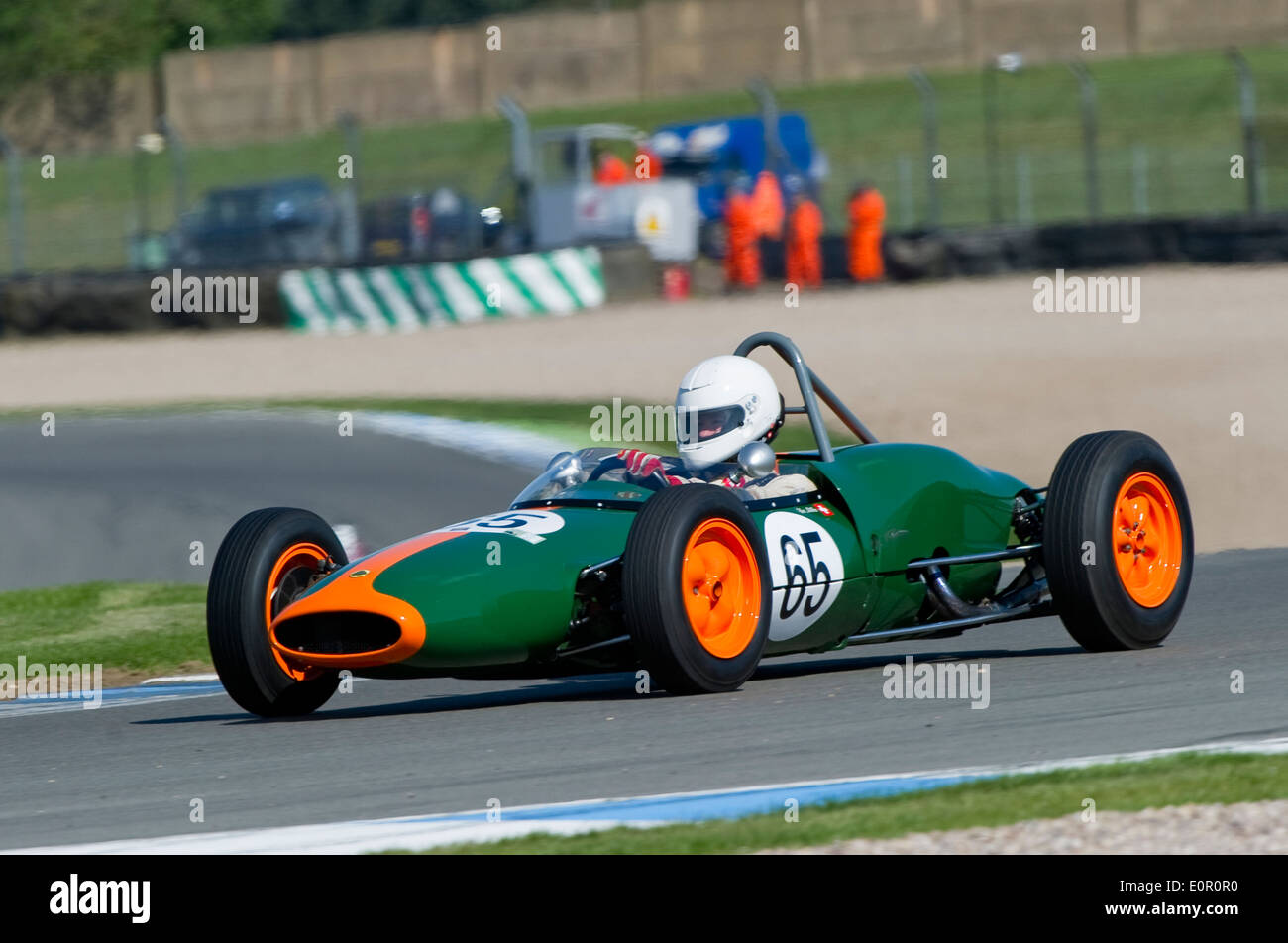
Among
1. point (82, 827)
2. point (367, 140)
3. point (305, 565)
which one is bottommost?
point (82, 827)

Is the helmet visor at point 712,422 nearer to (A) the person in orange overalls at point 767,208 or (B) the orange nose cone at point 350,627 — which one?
(B) the orange nose cone at point 350,627

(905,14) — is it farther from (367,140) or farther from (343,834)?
(343,834)

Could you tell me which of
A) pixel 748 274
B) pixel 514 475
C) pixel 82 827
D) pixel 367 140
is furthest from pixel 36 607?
pixel 367 140

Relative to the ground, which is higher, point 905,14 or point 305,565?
point 905,14

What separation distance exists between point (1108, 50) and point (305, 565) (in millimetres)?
38901

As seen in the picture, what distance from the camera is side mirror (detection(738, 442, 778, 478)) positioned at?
7.74m

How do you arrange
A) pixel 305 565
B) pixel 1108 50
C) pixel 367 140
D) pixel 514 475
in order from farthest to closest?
1. pixel 1108 50
2. pixel 367 140
3. pixel 514 475
4. pixel 305 565

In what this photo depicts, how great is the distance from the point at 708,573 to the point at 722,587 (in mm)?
99

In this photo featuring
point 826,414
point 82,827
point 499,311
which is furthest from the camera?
point 499,311

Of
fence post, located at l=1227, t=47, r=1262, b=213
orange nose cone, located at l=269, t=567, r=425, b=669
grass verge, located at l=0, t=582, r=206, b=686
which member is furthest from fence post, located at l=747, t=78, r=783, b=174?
orange nose cone, located at l=269, t=567, r=425, b=669

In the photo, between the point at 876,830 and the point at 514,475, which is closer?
the point at 876,830

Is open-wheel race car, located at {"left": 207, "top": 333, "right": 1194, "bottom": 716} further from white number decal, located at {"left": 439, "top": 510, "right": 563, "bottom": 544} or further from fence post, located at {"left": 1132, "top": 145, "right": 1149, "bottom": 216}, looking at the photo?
fence post, located at {"left": 1132, "top": 145, "right": 1149, "bottom": 216}

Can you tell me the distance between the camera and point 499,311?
84.9ft

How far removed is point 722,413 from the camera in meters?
7.89
